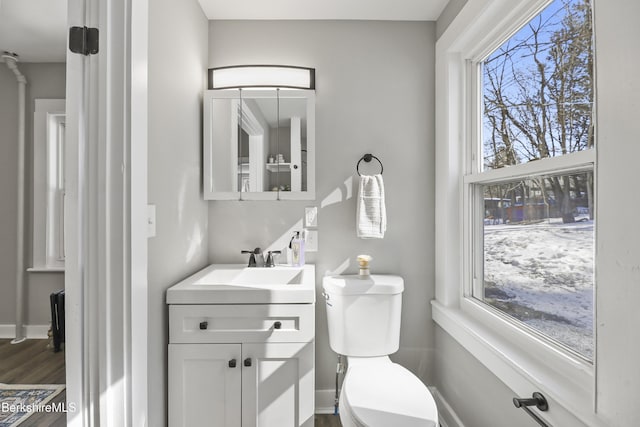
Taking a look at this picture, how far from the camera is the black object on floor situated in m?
1.34

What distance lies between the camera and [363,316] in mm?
1824

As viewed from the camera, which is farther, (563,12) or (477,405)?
(477,405)

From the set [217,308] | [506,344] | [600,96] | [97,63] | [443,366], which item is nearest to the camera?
[600,96]

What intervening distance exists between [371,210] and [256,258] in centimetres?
72

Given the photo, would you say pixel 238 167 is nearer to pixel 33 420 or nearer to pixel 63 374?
pixel 63 374

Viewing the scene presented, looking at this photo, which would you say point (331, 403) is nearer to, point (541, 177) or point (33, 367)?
point (33, 367)

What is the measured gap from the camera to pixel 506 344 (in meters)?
1.44

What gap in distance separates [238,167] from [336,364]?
1285 mm

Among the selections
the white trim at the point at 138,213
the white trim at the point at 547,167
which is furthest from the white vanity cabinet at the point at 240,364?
the white trim at the point at 547,167

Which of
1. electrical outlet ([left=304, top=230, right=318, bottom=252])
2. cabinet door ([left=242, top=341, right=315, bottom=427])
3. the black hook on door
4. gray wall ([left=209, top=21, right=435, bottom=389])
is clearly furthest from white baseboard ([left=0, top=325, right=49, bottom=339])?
the black hook on door

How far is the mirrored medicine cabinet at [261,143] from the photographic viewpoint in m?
2.03

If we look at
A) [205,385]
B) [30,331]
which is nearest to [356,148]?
[205,385]

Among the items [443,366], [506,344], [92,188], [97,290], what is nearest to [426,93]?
[506,344]

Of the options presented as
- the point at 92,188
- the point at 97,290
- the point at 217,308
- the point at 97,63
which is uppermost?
the point at 97,63
